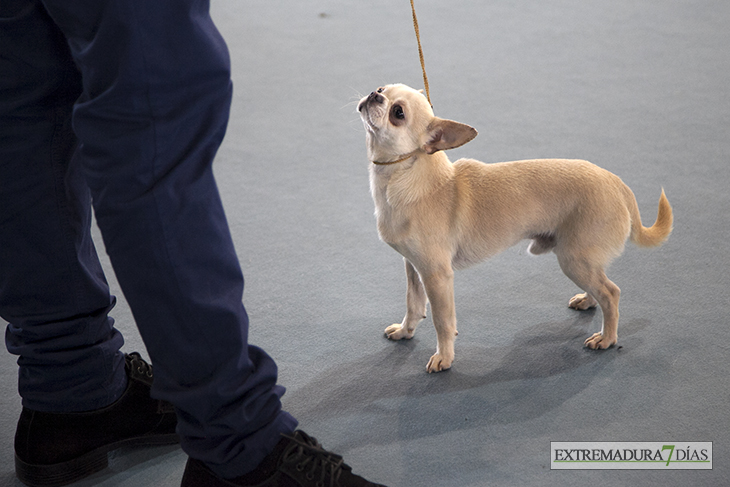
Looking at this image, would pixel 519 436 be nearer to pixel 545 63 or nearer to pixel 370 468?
pixel 370 468

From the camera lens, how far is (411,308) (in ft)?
5.07

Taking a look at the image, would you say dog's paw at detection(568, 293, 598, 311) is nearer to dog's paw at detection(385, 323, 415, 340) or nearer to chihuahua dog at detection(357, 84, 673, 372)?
chihuahua dog at detection(357, 84, 673, 372)

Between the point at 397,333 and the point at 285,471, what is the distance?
626mm

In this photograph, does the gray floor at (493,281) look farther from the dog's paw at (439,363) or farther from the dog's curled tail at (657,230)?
the dog's curled tail at (657,230)

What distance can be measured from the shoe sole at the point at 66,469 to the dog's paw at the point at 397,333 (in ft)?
2.00

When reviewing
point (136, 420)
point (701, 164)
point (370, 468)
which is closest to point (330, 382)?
point (370, 468)

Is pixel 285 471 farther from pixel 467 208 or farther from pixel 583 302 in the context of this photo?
pixel 583 302

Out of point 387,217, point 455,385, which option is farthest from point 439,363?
point 387,217

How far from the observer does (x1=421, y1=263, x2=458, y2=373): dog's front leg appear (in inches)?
56.1

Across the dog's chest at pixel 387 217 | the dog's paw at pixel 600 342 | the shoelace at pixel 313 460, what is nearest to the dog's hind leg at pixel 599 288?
the dog's paw at pixel 600 342

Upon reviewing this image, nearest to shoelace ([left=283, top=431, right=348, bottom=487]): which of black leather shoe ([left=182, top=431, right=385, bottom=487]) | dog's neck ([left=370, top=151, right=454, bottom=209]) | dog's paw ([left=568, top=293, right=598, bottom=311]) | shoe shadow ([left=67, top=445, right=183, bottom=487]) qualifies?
black leather shoe ([left=182, top=431, right=385, bottom=487])

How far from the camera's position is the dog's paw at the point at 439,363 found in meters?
1.47

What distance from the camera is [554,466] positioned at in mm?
1200

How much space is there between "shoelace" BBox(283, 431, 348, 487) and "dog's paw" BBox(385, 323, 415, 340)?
54 centimetres
